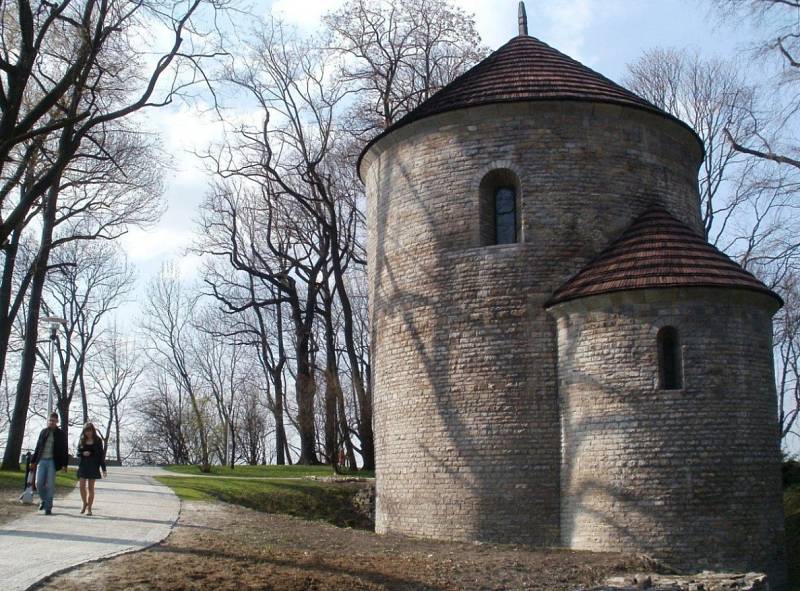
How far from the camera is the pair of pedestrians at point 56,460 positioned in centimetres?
1471

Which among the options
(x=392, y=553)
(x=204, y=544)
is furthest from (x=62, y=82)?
(x=392, y=553)

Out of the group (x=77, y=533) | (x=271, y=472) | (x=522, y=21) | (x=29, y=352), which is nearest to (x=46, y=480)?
(x=77, y=533)

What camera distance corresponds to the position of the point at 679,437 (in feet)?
48.2

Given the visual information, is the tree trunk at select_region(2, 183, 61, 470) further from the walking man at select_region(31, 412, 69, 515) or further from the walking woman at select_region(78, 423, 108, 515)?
the walking woman at select_region(78, 423, 108, 515)

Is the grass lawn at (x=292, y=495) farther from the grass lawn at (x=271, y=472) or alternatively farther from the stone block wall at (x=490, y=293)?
Answer: the stone block wall at (x=490, y=293)

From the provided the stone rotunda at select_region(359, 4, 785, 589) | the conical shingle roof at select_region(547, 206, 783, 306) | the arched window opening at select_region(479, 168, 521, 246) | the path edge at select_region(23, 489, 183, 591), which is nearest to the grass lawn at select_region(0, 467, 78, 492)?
the stone rotunda at select_region(359, 4, 785, 589)

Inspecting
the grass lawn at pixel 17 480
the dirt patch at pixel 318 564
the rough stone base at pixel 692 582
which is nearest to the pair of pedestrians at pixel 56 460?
the dirt patch at pixel 318 564

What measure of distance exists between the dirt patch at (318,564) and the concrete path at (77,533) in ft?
1.03

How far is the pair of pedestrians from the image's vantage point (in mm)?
14711

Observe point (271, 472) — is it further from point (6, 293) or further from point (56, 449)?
point (56, 449)

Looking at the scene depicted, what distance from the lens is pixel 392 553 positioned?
13.1 metres

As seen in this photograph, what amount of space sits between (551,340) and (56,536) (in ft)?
29.9

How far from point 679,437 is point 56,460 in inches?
421

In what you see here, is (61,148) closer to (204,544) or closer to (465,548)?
(204,544)
